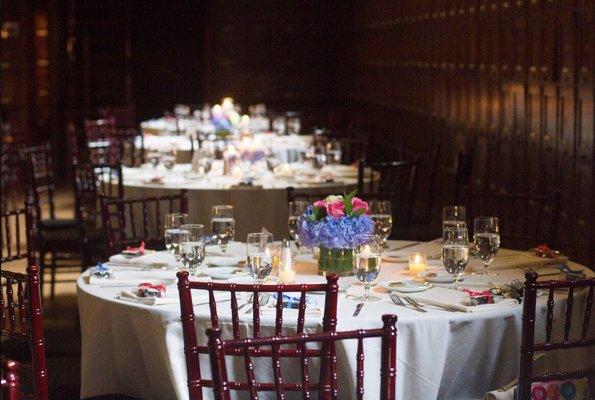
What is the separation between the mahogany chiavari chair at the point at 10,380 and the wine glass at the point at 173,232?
1.81 meters

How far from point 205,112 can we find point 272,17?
3779 mm

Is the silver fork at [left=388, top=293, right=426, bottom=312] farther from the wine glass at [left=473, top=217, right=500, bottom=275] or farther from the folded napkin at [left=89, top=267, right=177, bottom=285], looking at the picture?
the folded napkin at [left=89, top=267, right=177, bottom=285]

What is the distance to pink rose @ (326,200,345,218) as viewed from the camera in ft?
12.9

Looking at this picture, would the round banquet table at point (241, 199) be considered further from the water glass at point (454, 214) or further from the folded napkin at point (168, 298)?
the folded napkin at point (168, 298)

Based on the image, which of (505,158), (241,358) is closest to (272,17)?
(505,158)

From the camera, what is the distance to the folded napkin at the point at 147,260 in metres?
4.23

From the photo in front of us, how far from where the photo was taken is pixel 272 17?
52.0 ft

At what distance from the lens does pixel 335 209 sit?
155 inches

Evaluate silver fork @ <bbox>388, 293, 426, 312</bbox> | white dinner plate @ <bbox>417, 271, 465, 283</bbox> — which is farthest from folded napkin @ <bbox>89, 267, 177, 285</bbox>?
white dinner plate @ <bbox>417, 271, 465, 283</bbox>

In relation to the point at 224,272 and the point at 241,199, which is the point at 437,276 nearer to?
the point at 224,272

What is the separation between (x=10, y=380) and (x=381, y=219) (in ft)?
8.08

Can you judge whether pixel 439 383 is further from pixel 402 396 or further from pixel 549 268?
pixel 549 268

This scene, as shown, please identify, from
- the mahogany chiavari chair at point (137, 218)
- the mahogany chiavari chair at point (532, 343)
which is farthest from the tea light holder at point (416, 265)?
the mahogany chiavari chair at point (137, 218)

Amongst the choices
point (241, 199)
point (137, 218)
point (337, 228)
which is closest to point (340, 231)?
point (337, 228)
